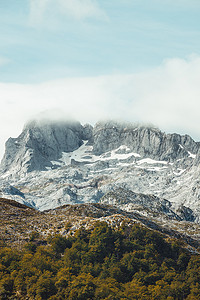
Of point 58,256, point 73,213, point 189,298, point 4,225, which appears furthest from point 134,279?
point 73,213

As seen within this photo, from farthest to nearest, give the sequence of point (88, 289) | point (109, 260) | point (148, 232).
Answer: point (148, 232) < point (109, 260) < point (88, 289)

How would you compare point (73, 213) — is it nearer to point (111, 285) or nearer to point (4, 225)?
point (4, 225)

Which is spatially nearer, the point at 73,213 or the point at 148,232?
the point at 148,232

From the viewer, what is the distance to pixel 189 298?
98500 millimetres

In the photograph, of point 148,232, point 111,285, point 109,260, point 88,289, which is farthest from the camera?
point 148,232

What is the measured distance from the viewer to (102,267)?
11162 cm

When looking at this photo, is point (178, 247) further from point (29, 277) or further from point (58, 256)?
point (29, 277)

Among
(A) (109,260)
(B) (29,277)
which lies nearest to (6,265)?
(B) (29,277)

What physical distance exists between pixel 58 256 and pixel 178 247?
45.6m

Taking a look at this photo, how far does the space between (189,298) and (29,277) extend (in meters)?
45.2

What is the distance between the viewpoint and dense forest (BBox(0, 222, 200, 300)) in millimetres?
88625

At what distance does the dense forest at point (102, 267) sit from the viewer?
88625mm

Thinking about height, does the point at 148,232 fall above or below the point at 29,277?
above

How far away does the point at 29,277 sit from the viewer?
299 feet
